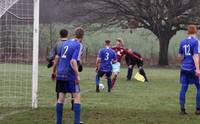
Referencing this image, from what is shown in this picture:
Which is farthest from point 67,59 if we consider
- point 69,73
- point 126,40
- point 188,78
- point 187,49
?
point 126,40

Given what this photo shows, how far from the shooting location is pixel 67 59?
1038 cm

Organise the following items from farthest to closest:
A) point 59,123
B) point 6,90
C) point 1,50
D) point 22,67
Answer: point 22,67, point 6,90, point 1,50, point 59,123

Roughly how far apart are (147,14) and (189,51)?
3272cm

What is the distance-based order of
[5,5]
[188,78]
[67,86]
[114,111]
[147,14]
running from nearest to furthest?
1. [67,86]
2. [188,78]
3. [5,5]
4. [114,111]
5. [147,14]

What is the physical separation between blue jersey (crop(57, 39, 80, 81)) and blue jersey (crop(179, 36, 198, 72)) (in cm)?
310

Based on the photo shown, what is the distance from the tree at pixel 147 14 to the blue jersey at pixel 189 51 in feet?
103

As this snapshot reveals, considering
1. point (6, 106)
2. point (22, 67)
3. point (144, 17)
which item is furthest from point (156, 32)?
point (6, 106)

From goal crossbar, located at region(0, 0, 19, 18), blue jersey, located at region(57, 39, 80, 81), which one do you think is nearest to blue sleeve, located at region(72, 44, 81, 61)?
blue jersey, located at region(57, 39, 80, 81)

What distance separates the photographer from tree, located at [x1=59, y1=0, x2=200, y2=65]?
1746 inches

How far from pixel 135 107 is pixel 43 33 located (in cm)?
3657

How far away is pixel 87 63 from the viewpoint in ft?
153

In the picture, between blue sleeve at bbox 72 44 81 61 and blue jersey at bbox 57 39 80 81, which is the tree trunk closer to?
blue jersey at bbox 57 39 80 81

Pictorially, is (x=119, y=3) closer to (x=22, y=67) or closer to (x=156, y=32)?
(x=156, y=32)

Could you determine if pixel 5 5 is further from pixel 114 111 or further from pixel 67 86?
pixel 114 111
